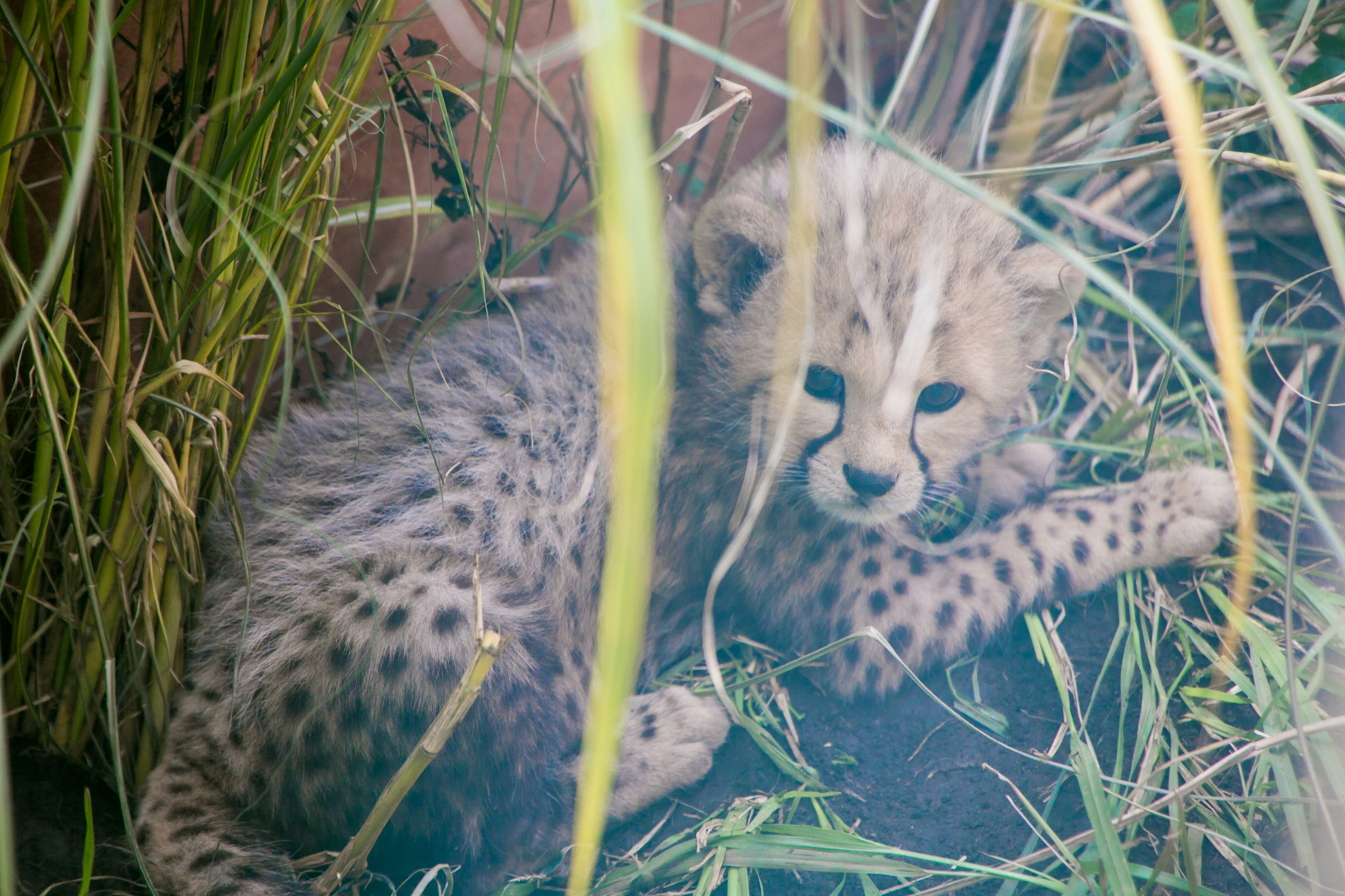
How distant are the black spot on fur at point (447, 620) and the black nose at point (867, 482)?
79cm

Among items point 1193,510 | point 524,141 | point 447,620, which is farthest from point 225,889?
point 1193,510

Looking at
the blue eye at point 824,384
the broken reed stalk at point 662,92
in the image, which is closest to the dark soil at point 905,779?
the blue eye at point 824,384

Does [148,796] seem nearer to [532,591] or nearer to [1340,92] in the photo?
[532,591]

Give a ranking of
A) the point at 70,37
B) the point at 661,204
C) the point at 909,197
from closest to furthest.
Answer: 1. the point at 70,37
2. the point at 661,204
3. the point at 909,197

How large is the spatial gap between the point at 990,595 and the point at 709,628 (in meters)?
0.95

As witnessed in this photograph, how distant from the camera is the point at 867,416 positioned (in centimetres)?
171

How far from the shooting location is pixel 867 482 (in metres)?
1.71

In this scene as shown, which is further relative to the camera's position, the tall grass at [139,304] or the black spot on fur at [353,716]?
the black spot on fur at [353,716]

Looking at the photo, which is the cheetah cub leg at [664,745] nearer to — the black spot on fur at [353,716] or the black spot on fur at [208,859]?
the black spot on fur at [353,716]

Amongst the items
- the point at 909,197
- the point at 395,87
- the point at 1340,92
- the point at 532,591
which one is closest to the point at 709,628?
the point at 532,591

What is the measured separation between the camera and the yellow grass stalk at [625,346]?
1.78 feet

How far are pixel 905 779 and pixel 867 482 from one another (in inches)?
24.5

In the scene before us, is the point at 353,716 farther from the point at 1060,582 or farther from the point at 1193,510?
the point at 1193,510

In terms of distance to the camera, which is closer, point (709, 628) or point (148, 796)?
point (709, 628)
